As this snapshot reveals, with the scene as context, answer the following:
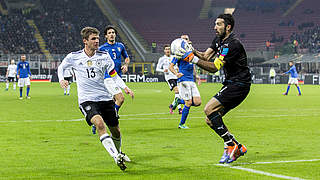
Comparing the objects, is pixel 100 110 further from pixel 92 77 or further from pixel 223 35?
pixel 223 35

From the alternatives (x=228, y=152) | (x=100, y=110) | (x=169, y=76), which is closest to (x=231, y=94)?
(x=228, y=152)

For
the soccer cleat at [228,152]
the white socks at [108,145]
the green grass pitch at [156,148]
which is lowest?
the green grass pitch at [156,148]

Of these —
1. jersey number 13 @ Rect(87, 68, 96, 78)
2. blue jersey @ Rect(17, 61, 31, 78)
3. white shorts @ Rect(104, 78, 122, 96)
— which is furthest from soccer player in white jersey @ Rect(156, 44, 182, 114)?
blue jersey @ Rect(17, 61, 31, 78)

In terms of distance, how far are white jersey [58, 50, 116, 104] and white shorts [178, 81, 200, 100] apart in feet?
20.2

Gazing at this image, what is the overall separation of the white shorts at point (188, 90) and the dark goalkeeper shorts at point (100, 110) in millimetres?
6044

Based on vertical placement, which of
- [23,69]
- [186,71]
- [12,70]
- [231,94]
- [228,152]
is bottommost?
[228,152]

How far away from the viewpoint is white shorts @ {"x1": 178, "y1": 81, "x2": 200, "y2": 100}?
45.9 feet

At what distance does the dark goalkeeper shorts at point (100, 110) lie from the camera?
7629mm

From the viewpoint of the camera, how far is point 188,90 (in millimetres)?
14070

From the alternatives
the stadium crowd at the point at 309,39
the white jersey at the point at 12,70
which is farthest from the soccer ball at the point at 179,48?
the stadium crowd at the point at 309,39

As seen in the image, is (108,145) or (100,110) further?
(100,110)

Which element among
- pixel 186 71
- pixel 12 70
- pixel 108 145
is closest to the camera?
pixel 108 145

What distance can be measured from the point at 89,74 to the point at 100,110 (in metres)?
0.60

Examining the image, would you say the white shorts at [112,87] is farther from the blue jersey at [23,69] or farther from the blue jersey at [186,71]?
the blue jersey at [23,69]
